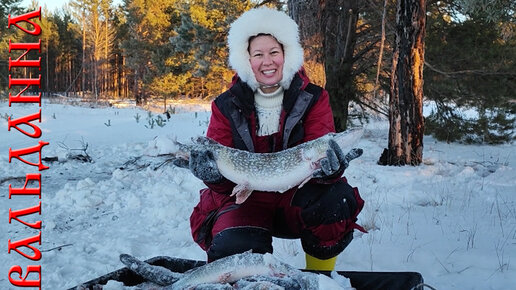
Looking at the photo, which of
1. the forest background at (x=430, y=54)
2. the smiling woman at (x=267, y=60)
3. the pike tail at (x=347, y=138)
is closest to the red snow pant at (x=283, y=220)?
the pike tail at (x=347, y=138)

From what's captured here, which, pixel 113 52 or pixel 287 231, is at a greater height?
pixel 113 52

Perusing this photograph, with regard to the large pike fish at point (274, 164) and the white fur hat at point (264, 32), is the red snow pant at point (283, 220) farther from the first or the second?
the white fur hat at point (264, 32)

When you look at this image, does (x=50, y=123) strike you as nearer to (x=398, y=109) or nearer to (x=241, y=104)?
(x=398, y=109)

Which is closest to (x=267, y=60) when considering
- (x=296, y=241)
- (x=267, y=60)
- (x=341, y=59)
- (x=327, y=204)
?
(x=267, y=60)

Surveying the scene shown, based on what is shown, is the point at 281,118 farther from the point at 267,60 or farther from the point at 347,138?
the point at 347,138

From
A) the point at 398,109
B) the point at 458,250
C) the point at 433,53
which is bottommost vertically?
the point at 458,250

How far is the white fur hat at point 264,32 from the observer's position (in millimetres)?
2756

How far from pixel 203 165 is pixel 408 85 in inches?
208

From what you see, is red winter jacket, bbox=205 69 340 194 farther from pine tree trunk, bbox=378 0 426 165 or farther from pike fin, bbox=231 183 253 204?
pine tree trunk, bbox=378 0 426 165

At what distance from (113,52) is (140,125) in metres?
36.1

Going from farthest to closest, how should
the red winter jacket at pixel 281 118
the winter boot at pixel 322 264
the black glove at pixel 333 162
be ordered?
the red winter jacket at pixel 281 118, the winter boot at pixel 322 264, the black glove at pixel 333 162

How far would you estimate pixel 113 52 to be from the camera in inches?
1774

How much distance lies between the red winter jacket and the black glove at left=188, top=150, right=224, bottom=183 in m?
0.46

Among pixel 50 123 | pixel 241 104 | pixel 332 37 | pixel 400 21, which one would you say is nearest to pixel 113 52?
pixel 50 123
